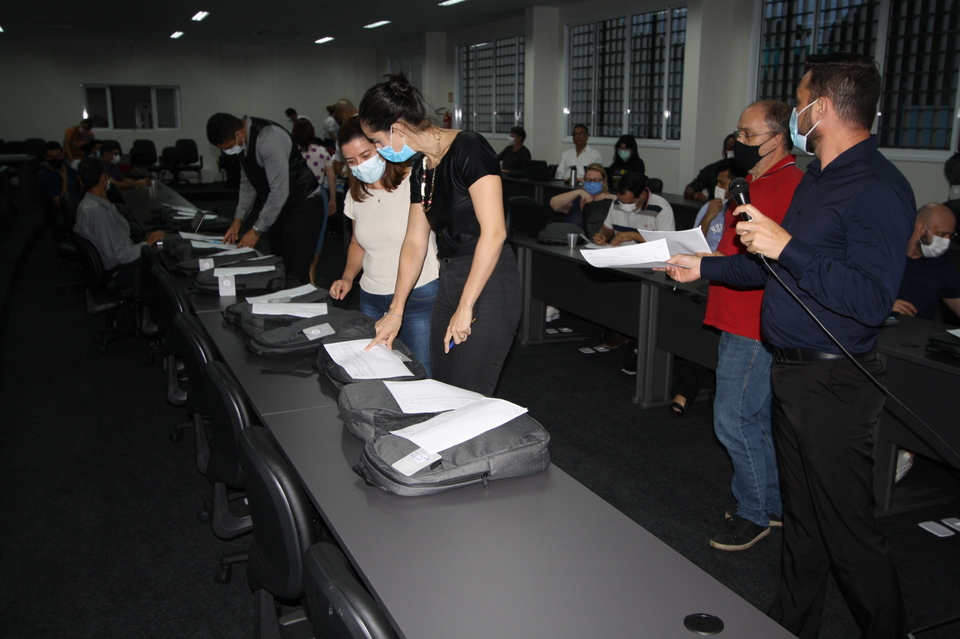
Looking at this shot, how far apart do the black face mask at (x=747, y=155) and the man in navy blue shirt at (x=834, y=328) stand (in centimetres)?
54

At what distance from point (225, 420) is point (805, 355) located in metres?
1.52

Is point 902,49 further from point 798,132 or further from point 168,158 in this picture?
point 168,158

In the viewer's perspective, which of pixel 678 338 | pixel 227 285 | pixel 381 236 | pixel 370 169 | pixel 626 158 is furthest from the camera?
pixel 626 158

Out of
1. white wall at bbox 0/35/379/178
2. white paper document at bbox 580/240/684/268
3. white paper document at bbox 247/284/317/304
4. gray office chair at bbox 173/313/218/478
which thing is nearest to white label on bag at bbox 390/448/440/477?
white paper document at bbox 580/240/684/268

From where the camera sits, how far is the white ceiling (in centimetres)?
1012

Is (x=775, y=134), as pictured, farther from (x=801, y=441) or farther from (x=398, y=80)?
(x=398, y=80)

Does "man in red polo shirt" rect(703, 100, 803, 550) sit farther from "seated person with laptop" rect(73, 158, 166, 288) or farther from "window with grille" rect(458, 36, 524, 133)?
"window with grille" rect(458, 36, 524, 133)

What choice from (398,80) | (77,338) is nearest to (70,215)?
(77,338)

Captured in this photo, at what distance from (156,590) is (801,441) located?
2.01m

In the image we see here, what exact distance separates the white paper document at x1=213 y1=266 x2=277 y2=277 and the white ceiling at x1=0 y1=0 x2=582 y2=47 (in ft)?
25.3

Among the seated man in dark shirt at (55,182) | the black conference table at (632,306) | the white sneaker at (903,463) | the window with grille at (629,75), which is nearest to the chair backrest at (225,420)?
the black conference table at (632,306)

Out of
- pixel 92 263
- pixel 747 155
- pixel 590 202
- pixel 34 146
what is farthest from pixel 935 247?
pixel 34 146

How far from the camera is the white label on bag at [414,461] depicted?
1.42 metres

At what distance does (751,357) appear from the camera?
7.67ft
